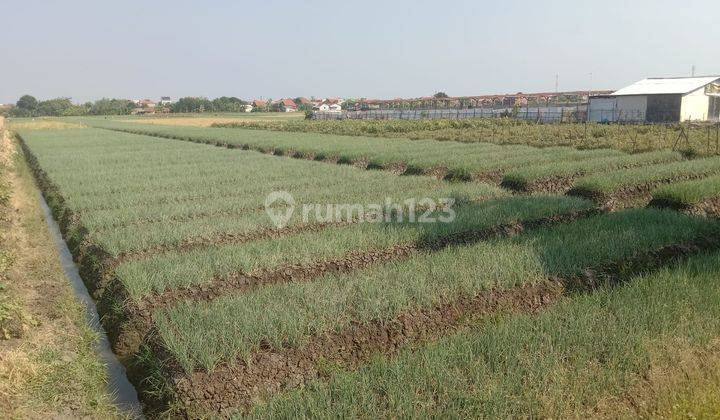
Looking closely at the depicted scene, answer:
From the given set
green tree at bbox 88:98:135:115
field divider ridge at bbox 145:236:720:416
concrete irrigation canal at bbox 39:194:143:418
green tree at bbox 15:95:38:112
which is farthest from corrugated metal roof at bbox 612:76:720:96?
green tree at bbox 15:95:38:112

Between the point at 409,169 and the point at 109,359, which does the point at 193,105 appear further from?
the point at 109,359

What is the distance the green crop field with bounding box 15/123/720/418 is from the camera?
12.0 ft

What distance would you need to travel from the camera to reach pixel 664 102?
30.9 metres

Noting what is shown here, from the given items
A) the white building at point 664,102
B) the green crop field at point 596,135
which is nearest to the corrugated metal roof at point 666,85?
the white building at point 664,102

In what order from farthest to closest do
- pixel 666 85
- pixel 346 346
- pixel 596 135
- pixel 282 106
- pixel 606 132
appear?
1. pixel 282 106
2. pixel 666 85
3. pixel 606 132
4. pixel 596 135
5. pixel 346 346

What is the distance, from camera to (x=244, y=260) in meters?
6.45

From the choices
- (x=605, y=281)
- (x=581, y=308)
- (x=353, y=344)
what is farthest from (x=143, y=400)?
(x=605, y=281)

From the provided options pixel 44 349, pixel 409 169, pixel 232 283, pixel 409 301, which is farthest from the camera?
pixel 409 169

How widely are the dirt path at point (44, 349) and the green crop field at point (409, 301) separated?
37 centimetres

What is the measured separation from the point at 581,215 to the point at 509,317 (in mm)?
5251

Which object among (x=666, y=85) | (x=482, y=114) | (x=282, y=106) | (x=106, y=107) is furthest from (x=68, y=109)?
(x=666, y=85)

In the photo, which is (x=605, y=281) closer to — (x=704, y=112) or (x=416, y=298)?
(x=416, y=298)

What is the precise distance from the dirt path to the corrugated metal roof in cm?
3242

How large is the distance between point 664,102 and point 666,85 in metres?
2.87
